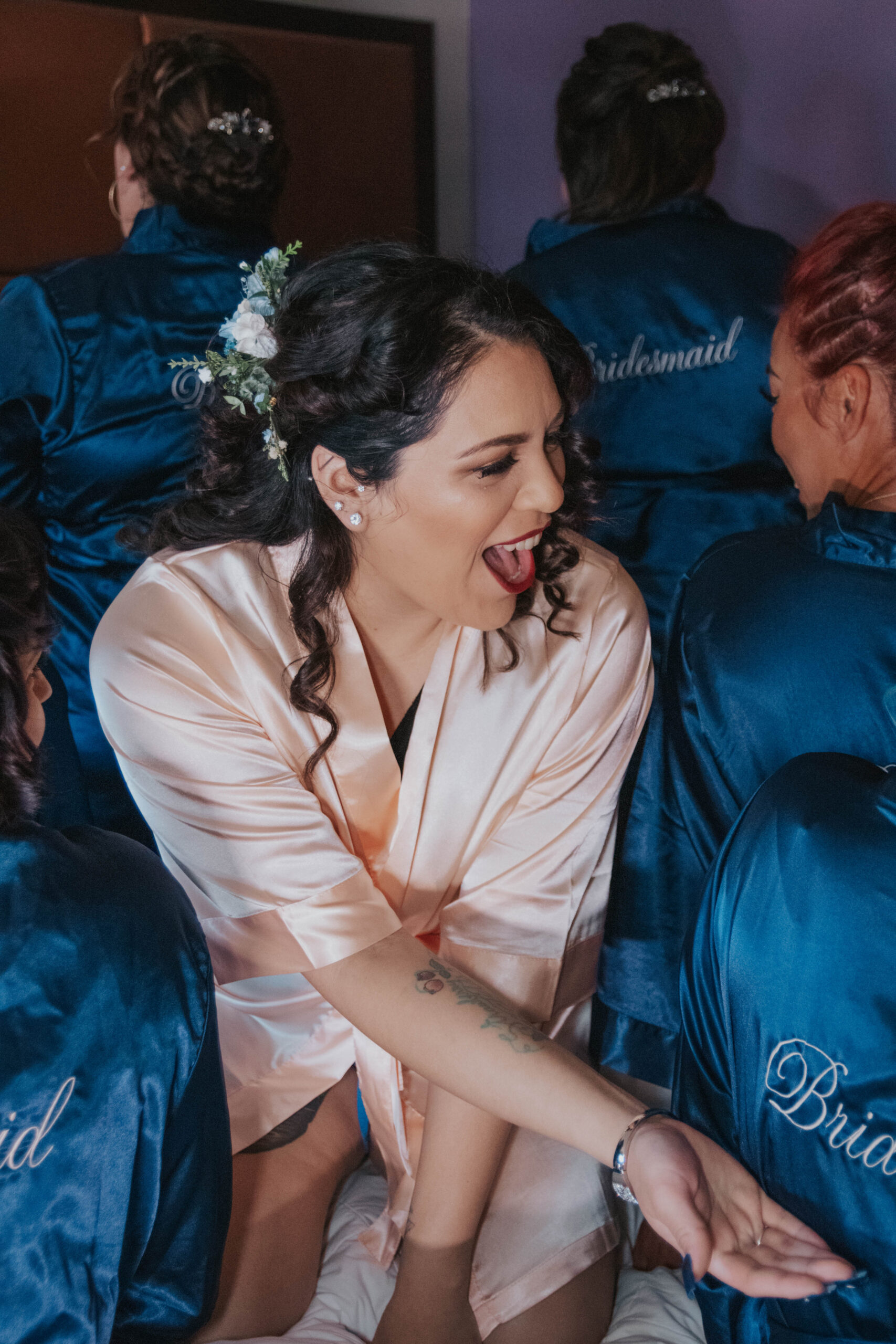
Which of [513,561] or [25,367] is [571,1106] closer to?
[513,561]

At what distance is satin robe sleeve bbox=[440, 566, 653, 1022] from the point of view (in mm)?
1286

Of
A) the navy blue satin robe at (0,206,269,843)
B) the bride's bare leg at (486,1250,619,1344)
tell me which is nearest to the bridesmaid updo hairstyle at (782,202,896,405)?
the navy blue satin robe at (0,206,269,843)

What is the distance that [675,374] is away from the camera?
1.81 metres

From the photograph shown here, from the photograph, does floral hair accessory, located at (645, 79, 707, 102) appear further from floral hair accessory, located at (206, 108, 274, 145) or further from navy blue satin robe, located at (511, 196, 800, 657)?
floral hair accessory, located at (206, 108, 274, 145)

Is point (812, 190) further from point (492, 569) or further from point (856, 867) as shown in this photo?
point (856, 867)

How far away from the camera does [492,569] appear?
4.00 feet

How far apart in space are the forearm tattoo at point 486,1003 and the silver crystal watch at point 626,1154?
0.38ft

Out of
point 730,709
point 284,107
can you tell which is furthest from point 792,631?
point 284,107

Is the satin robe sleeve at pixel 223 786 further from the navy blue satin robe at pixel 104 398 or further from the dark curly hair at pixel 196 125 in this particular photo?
the dark curly hair at pixel 196 125

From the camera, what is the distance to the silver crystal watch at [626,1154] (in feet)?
3.21

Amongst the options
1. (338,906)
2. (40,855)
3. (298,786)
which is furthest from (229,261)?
(40,855)

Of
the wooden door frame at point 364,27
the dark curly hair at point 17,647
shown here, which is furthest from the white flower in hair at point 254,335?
the wooden door frame at point 364,27

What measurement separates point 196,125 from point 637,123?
2.07ft

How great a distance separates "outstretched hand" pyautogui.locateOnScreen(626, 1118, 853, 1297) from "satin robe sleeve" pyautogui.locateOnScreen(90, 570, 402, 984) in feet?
1.07
